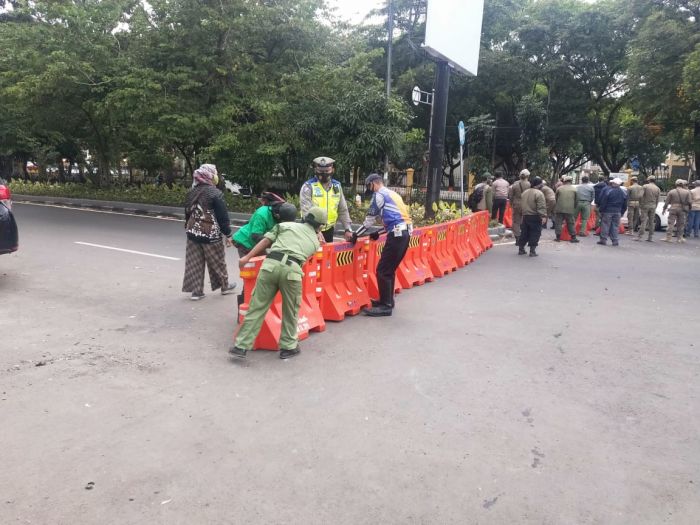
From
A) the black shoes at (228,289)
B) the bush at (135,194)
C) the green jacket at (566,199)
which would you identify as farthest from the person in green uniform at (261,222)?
the bush at (135,194)

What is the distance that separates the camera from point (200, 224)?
700 centimetres

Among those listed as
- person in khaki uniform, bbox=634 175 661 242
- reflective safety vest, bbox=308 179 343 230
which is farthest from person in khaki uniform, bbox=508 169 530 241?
reflective safety vest, bbox=308 179 343 230

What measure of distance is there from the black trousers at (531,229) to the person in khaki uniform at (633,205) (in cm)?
531

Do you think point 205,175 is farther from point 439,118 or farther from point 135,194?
point 135,194

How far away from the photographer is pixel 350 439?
3.71 m

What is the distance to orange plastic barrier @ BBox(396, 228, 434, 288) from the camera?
8531mm

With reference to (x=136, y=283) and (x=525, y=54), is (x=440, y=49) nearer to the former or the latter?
(x=136, y=283)

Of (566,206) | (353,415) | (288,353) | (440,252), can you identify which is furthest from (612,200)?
(353,415)

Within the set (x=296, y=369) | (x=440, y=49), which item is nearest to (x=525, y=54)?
(x=440, y=49)

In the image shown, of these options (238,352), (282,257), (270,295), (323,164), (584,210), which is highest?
(323,164)

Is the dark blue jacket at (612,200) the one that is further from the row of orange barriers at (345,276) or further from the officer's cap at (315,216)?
the officer's cap at (315,216)

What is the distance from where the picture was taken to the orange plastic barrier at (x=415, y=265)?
336 inches

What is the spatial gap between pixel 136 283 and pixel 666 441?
6.85 metres

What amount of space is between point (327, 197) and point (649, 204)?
12.2 metres
